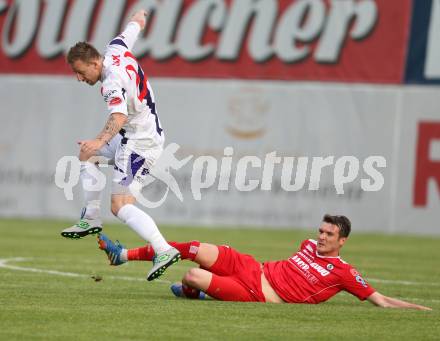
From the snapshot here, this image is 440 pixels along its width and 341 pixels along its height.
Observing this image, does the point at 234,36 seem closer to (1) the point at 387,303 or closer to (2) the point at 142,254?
(2) the point at 142,254

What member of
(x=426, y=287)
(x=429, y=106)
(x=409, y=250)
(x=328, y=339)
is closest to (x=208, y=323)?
(x=328, y=339)

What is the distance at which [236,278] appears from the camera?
10.6 m

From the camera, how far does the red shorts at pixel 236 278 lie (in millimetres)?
10559

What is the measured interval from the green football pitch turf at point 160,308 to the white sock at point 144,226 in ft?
1.80

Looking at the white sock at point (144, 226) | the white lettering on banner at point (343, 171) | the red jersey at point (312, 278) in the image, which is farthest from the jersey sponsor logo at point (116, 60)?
the white lettering on banner at point (343, 171)

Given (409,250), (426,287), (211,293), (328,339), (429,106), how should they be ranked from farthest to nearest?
(429,106)
(409,250)
(426,287)
(211,293)
(328,339)

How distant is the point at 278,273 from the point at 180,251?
97 centimetres

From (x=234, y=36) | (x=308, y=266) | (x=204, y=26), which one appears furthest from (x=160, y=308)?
(x=204, y=26)

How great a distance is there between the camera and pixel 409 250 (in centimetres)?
1936

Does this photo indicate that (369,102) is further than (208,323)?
Yes

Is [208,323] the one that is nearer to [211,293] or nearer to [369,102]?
[211,293]

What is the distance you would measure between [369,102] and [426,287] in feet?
32.8

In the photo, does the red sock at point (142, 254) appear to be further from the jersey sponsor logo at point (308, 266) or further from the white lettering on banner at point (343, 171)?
the white lettering on banner at point (343, 171)

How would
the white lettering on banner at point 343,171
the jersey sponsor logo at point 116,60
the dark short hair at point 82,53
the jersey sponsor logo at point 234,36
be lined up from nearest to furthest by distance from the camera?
the dark short hair at point 82,53 → the jersey sponsor logo at point 116,60 → the white lettering on banner at point 343,171 → the jersey sponsor logo at point 234,36
